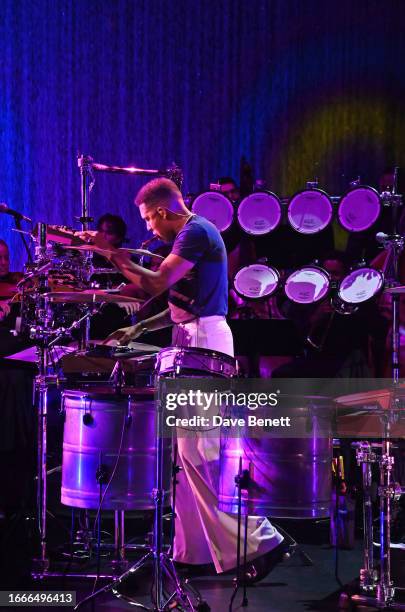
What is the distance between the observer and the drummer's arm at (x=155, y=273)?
3.72 m

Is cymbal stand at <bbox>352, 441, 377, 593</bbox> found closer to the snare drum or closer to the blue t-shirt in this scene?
the snare drum

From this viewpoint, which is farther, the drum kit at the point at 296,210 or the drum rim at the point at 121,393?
the drum kit at the point at 296,210

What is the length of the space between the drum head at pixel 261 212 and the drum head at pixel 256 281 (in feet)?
0.99

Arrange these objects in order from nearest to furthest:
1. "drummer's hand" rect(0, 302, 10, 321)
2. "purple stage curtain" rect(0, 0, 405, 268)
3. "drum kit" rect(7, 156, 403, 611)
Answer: "drum kit" rect(7, 156, 403, 611), "drummer's hand" rect(0, 302, 10, 321), "purple stage curtain" rect(0, 0, 405, 268)

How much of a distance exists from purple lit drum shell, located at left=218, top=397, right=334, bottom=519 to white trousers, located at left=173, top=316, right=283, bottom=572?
1.31ft

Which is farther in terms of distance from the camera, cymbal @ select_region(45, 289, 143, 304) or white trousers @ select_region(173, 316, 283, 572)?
white trousers @ select_region(173, 316, 283, 572)

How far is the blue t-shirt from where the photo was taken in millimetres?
4055

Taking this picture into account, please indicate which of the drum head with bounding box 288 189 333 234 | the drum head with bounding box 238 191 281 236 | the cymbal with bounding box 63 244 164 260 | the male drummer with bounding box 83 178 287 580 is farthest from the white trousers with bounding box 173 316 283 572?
the drum head with bounding box 288 189 333 234

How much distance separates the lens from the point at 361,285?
6.25 meters

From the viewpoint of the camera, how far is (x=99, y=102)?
784cm

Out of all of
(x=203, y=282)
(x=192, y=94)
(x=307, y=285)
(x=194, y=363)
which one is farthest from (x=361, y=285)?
(x=194, y=363)

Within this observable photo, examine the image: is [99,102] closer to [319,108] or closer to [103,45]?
[103,45]

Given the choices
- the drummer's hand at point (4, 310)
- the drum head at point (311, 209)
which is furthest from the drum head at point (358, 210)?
the drummer's hand at point (4, 310)

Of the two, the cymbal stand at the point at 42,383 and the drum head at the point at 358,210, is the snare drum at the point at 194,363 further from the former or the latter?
the drum head at the point at 358,210
